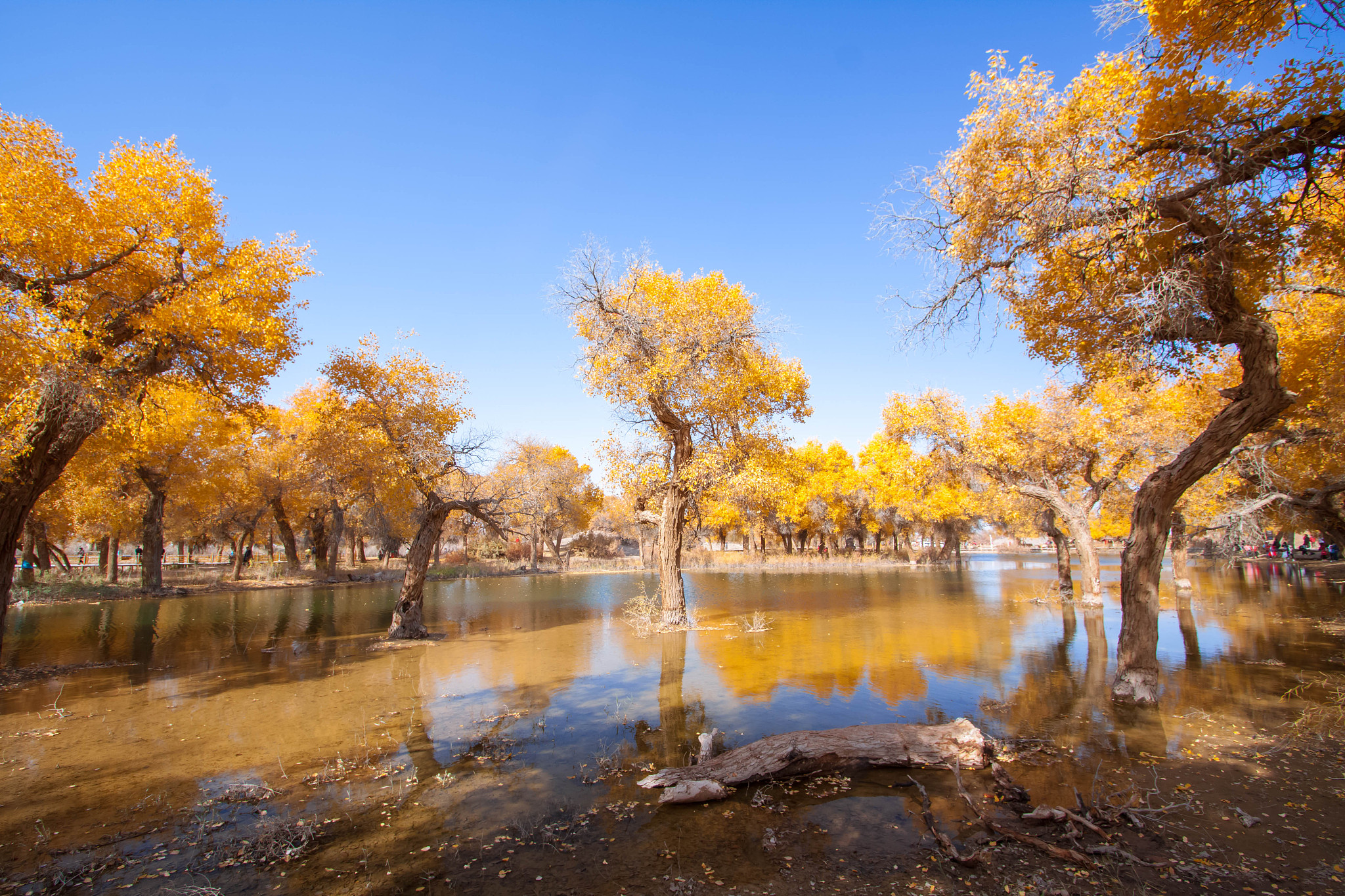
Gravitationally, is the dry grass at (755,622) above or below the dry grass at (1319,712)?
below

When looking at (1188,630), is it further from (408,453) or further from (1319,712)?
(408,453)

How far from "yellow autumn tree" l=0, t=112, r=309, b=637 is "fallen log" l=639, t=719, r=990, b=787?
1111cm

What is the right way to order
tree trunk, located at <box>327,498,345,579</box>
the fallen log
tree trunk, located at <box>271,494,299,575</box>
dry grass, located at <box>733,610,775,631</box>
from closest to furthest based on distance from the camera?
1. the fallen log
2. dry grass, located at <box>733,610,775,631</box>
3. tree trunk, located at <box>271,494,299,575</box>
4. tree trunk, located at <box>327,498,345,579</box>

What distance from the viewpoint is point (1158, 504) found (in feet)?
27.2

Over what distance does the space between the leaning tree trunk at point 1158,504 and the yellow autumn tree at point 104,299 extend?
617 inches

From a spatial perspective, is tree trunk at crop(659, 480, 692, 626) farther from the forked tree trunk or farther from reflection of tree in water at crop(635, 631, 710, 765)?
the forked tree trunk

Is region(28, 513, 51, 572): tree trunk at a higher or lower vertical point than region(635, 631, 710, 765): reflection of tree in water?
higher

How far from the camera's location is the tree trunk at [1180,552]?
21359mm

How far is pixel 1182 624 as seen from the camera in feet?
51.8

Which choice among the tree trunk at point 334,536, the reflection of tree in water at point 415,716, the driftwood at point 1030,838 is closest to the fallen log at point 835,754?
the driftwood at point 1030,838

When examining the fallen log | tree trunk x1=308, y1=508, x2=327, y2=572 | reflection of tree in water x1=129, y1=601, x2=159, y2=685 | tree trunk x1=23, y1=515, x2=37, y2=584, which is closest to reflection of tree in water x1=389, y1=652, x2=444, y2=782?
the fallen log

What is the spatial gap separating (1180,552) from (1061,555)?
537 cm

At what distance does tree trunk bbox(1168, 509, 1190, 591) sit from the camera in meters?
21.4

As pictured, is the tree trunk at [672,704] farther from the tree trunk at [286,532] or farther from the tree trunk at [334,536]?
the tree trunk at [286,532]
